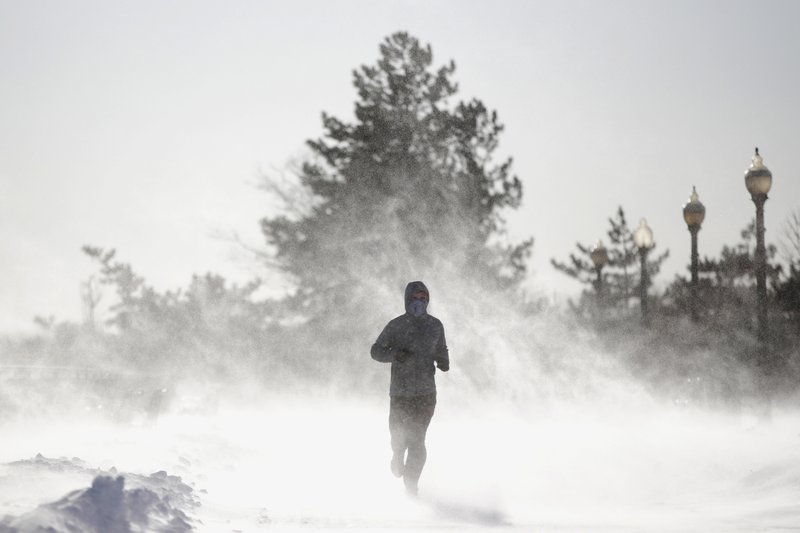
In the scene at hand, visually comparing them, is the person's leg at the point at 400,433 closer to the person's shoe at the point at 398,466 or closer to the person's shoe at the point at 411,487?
the person's shoe at the point at 398,466

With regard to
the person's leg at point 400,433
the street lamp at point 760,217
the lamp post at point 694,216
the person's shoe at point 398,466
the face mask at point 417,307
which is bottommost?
the person's shoe at point 398,466

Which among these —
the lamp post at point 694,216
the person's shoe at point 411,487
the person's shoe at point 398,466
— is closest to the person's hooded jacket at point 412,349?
the person's shoe at point 398,466

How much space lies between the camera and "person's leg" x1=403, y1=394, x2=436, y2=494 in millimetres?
7605

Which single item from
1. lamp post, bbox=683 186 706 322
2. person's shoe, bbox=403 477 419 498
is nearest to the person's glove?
person's shoe, bbox=403 477 419 498

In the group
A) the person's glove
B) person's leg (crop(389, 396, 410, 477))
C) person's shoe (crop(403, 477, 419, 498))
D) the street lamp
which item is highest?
the street lamp

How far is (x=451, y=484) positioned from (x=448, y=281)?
70.7 ft

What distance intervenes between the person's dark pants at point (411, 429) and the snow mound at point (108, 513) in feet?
7.48

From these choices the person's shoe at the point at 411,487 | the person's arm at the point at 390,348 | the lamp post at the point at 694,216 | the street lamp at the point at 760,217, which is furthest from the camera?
the lamp post at the point at 694,216

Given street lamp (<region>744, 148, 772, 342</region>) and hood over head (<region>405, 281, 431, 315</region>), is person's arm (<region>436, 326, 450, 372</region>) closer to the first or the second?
hood over head (<region>405, 281, 431, 315</region>)

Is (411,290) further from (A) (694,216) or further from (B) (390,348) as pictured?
(A) (694,216)

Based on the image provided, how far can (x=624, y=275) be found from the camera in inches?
2835

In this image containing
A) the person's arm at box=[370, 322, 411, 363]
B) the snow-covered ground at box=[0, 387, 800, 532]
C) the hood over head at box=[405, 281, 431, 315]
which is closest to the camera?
the snow-covered ground at box=[0, 387, 800, 532]

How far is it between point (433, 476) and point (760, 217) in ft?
33.9

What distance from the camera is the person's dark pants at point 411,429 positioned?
7.62 meters
